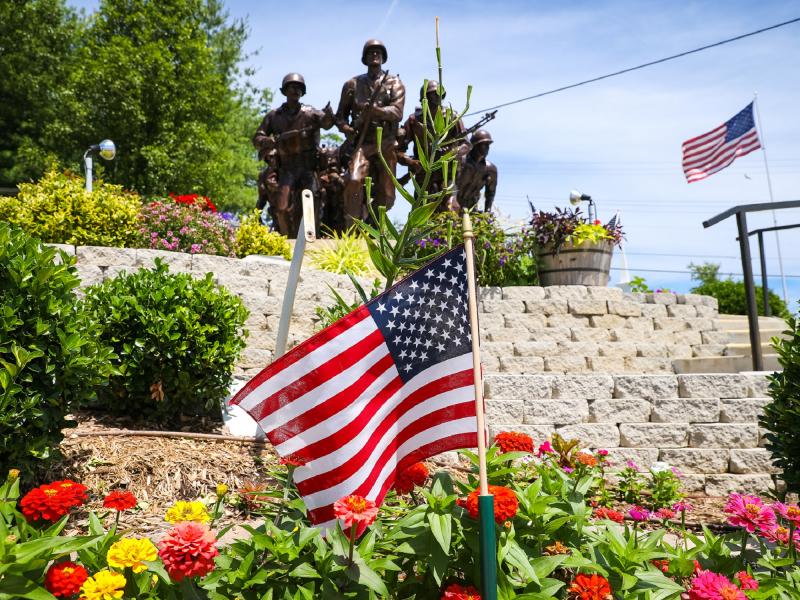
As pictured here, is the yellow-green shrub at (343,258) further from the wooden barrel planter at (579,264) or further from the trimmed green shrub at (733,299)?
the trimmed green shrub at (733,299)

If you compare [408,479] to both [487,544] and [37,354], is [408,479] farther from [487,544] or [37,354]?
[37,354]

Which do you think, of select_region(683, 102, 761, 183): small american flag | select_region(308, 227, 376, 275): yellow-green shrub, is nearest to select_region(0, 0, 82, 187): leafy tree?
select_region(308, 227, 376, 275): yellow-green shrub

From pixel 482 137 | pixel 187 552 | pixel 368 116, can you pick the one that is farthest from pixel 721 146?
pixel 187 552

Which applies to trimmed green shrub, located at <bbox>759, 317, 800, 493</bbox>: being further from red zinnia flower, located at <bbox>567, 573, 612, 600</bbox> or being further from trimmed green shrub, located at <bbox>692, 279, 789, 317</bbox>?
trimmed green shrub, located at <bbox>692, 279, 789, 317</bbox>

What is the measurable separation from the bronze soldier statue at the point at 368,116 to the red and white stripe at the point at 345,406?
8.69 m

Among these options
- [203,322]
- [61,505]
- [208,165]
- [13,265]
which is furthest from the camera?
[208,165]

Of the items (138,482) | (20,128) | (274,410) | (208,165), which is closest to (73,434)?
(138,482)

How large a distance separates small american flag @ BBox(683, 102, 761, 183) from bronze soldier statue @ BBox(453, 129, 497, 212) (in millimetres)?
4256

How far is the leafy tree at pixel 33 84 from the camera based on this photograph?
20.1 m

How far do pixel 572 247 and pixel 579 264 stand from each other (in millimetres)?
280

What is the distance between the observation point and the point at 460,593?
86.0 inches

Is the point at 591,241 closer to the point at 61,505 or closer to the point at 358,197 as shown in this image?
the point at 358,197

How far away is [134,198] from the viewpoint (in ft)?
29.8

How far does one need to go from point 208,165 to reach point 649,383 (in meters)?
17.1
